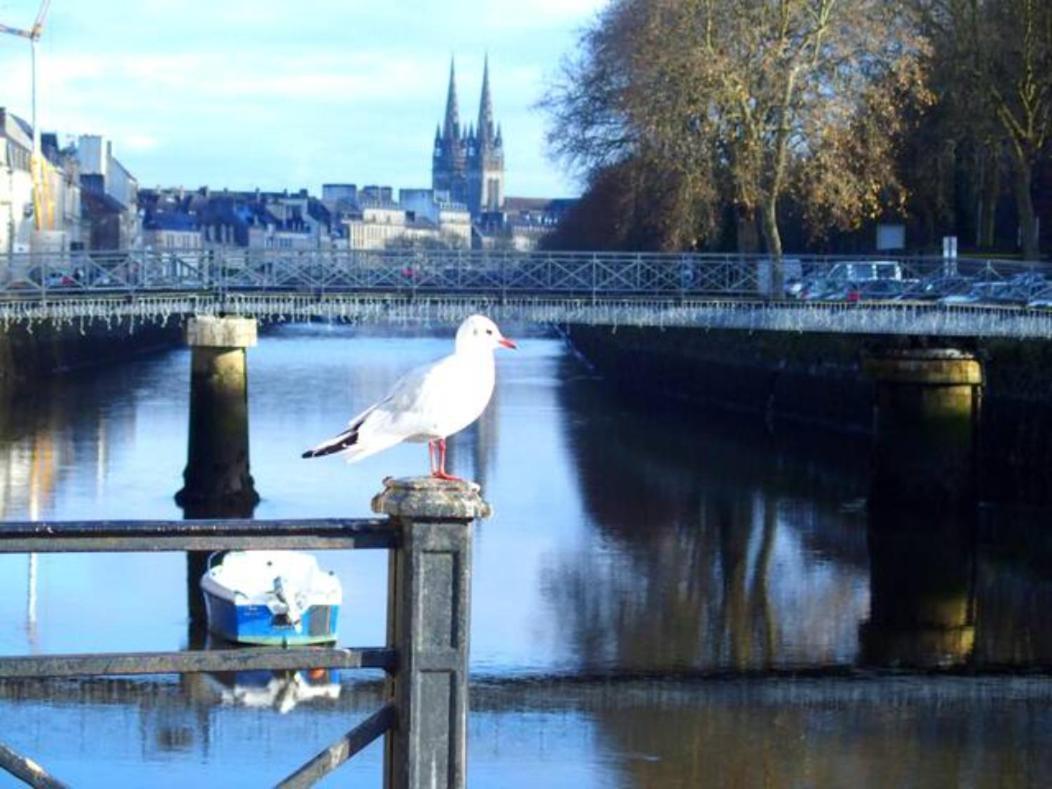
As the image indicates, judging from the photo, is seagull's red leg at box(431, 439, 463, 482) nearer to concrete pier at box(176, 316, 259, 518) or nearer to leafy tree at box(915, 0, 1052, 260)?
concrete pier at box(176, 316, 259, 518)

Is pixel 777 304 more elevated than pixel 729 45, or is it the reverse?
pixel 729 45

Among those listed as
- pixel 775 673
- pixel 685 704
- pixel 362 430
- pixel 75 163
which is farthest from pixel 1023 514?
pixel 75 163

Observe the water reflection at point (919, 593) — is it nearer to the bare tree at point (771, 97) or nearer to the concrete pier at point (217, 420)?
the concrete pier at point (217, 420)

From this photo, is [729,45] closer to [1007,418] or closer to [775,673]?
[1007,418]

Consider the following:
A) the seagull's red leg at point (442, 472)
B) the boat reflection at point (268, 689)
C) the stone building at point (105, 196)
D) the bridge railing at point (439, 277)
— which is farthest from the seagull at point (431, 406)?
the stone building at point (105, 196)

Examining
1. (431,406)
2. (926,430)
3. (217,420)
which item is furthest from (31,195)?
(431,406)

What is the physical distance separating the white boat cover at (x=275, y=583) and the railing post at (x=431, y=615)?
16.4 meters

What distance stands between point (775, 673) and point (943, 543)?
1141cm

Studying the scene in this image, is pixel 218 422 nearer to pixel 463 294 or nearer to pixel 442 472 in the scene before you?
pixel 463 294

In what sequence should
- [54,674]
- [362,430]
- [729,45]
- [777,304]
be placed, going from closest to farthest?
1. [54,674]
2. [362,430]
3. [777,304]
4. [729,45]

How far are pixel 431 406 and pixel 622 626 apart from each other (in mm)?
18096

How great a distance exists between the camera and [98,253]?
38.7 metres

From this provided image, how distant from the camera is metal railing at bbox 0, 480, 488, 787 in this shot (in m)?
7.11

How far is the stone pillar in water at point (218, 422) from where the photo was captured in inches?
1459
